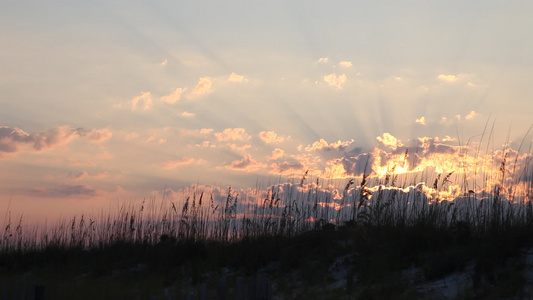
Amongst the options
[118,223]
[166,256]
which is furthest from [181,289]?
[118,223]

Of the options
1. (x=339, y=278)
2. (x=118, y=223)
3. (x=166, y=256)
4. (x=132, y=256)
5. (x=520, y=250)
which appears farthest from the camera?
(x=118, y=223)

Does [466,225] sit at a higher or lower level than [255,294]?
higher

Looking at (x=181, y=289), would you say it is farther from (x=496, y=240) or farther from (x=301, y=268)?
(x=496, y=240)

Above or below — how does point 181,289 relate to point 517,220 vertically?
below

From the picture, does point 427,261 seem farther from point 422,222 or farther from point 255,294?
point 255,294

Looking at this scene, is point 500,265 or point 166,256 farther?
point 166,256

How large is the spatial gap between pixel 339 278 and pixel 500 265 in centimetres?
226

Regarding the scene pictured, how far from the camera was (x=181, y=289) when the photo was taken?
8961 millimetres

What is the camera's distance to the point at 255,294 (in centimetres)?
483

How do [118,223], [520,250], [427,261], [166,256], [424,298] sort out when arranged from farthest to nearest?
[118,223]
[166,256]
[427,261]
[520,250]
[424,298]

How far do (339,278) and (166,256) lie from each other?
3.92 metres

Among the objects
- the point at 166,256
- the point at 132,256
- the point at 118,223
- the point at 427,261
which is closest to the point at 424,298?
the point at 427,261

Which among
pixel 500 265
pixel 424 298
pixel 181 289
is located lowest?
pixel 181 289

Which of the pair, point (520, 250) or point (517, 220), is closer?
point (520, 250)
